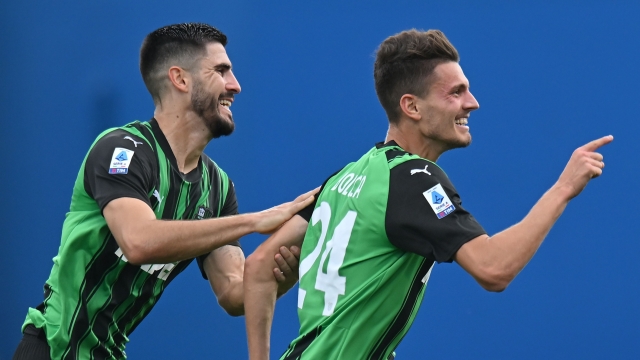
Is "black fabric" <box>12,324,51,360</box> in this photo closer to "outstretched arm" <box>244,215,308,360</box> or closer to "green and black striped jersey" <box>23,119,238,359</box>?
"green and black striped jersey" <box>23,119,238,359</box>

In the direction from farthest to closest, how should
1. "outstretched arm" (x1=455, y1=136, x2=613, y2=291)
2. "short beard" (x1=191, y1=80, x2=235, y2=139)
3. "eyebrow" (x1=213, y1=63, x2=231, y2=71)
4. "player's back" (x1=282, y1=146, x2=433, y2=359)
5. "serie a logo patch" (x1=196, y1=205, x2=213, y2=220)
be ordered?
"eyebrow" (x1=213, y1=63, x2=231, y2=71)
"short beard" (x1=191, y1=80, x2=235, y2=139)
"serie a logo patch" (x1=196, y1=205, x2=213, y2=220)
"player's back" (x1=282, y1=146, x2=433, y2=359)
"outstretched arm" (x1=455, y1=136, x2=613, y2=291)

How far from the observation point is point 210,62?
2.91 m

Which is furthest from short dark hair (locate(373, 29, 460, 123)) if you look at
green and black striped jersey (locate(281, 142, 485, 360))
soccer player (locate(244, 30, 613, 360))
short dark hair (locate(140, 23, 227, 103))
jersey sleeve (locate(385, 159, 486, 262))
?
short dark hair (locate(140, 23, 227, 103))

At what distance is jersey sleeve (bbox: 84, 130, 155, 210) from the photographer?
7.81ft

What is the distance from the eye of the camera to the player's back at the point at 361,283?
1.94 metres

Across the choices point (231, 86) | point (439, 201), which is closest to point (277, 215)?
point (439, 201)

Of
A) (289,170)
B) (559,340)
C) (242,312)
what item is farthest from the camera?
(289,170)

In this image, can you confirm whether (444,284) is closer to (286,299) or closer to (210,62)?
(286,299)

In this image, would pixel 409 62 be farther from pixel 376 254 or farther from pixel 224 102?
pixel 224 102

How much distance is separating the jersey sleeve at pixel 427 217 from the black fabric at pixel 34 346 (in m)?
1.17

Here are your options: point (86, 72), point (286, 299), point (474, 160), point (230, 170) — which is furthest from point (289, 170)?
point (86, 72)

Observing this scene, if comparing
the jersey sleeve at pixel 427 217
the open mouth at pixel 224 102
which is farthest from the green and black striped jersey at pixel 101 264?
the jersey sleeve at pixel 427 217

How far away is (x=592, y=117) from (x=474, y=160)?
0.54 m

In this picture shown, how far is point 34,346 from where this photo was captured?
2480 millimetres
